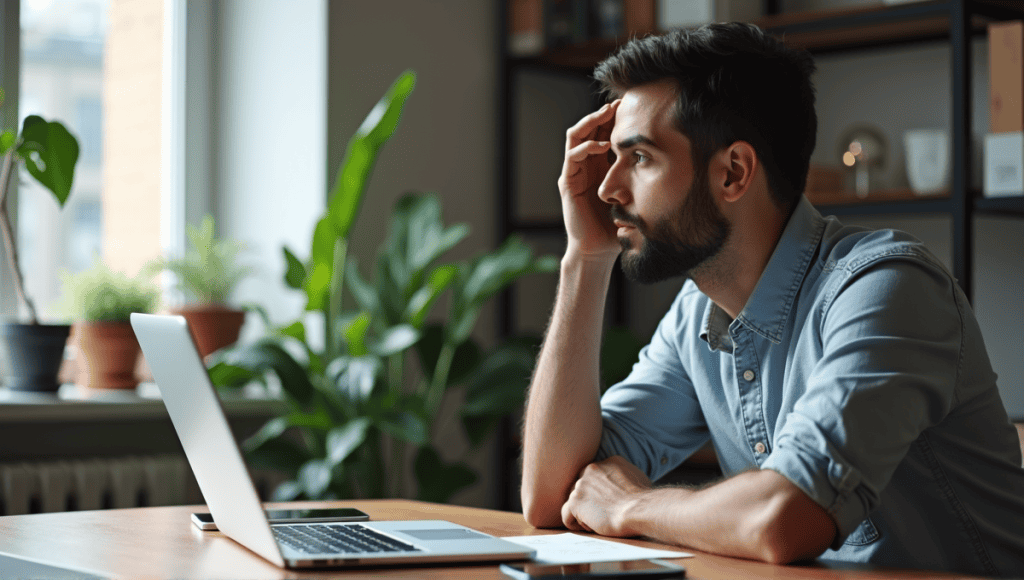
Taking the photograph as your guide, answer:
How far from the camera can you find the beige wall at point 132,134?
2938mm

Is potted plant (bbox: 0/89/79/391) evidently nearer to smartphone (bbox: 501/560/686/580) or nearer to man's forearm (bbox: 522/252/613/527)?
man's forearm (bbox: 522/252/613/527)

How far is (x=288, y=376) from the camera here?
2430mm

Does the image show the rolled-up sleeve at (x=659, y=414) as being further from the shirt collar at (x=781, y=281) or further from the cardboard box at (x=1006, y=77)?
the cardboard box at (x=1006, y=77)

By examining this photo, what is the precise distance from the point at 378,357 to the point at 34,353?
79 cm

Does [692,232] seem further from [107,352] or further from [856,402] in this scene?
[107,352]

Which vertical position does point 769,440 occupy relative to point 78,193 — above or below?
below

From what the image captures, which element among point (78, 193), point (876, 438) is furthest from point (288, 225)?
point (876, 438)

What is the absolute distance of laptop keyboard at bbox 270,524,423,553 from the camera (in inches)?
39.6

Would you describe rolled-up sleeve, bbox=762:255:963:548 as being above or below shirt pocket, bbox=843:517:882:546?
above

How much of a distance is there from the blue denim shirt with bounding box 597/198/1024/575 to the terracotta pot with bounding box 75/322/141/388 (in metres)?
1.53

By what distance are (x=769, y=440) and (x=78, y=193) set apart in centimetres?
218

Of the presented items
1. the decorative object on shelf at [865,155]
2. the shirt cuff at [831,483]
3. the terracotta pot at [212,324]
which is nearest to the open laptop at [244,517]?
the shirt cuff at [831,483]

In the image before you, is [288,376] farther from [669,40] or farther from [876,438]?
[876,438]

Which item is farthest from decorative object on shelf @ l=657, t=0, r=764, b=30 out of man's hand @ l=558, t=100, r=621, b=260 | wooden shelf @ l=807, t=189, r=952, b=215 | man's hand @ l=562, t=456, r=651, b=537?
man's hand @ l=562, t=456, r=651, b=537
